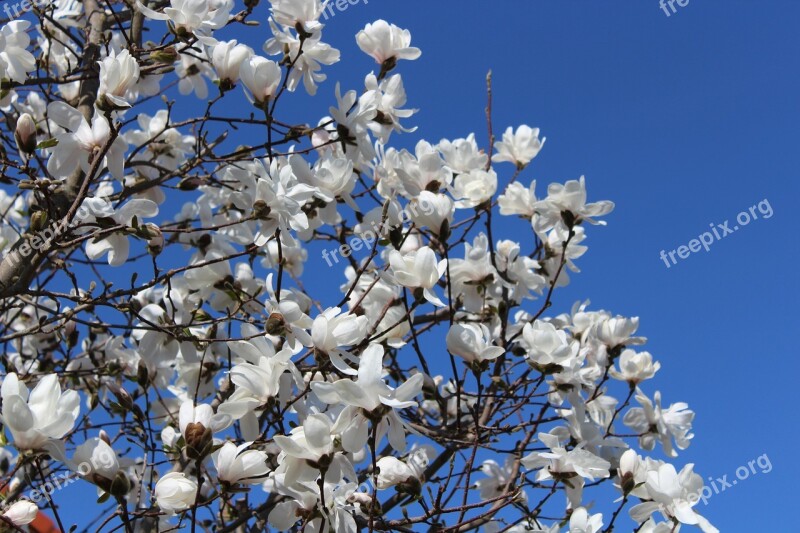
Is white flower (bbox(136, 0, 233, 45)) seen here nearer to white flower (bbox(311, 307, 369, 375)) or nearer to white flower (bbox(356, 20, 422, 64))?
white flower (bbox(356, 20, 422, 64))

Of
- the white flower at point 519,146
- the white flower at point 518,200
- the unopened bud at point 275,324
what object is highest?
the white flower at point 519,146

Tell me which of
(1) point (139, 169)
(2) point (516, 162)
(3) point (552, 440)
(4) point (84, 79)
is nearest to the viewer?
(3) point (552, 440)

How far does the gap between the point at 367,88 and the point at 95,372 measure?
1235 mm

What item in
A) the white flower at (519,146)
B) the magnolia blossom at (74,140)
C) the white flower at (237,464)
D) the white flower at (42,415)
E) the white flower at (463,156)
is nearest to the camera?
the white flower at (42,415)

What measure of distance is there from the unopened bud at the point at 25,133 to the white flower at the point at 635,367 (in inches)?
74.0

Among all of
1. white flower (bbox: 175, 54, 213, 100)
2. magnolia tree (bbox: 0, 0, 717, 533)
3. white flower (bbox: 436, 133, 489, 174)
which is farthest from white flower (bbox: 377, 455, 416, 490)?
white flower (bbox: 175, 54, 213, 100)

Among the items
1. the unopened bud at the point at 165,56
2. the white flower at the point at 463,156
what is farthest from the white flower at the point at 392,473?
the unopened bud at the point at 165,56

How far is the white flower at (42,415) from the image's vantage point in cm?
115

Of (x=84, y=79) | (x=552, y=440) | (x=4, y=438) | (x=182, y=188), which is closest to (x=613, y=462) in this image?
(x=552, y=440)

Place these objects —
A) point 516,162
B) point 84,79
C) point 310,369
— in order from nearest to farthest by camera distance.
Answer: point 310,369
point 84,79
point 516,162

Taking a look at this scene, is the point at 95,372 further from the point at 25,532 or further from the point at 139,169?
the point at 25,532

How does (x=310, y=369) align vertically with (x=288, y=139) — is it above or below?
below

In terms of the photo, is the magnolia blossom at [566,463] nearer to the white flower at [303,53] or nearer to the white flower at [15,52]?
the white flower at [303,53]

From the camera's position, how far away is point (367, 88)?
7.03 feet
